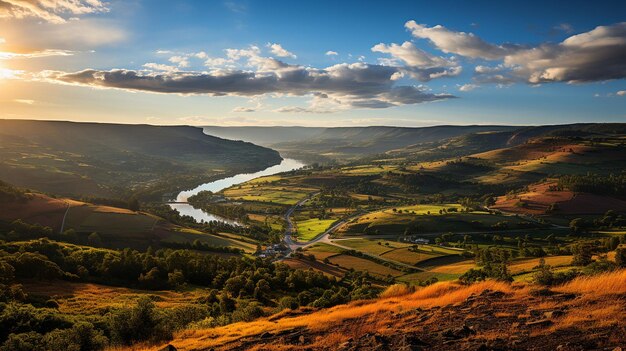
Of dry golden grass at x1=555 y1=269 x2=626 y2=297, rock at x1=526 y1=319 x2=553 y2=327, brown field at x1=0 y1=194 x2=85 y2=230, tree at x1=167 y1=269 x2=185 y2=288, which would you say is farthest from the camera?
brown field at x1=0 y1=194 x2=85 y2=230

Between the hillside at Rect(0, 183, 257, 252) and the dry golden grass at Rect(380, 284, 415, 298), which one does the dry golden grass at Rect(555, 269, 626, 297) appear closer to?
the dry golden grass at Rect(380, 284, 415, 298)

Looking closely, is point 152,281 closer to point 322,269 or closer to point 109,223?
point 322,269

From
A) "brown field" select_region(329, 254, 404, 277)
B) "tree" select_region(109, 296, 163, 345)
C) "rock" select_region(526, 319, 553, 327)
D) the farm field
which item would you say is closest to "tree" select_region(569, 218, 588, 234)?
the farm field

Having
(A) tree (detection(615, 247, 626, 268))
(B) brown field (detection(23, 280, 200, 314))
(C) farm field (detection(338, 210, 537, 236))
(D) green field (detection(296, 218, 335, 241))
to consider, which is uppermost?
(A) tree (detection(615, 247, 626, 268))

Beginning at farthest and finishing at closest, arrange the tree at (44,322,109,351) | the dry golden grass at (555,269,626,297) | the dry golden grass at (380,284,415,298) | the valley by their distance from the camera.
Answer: the dry golden grass at (380,284,415,298), the tree at (44,322,109,351), the valley, the dry golden grass at (555,269,626,297)

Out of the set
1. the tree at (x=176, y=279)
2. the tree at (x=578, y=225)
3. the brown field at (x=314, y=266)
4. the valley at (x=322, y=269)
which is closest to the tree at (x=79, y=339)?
the valley at (x=322, y=269)

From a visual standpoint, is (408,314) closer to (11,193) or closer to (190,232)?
(190,232)

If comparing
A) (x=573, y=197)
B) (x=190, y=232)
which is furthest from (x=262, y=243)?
(x=573, y=197)

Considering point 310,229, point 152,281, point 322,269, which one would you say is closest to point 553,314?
point 152,281

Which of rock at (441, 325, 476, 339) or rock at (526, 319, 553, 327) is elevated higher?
rock at (526, 319, 553, 327)
